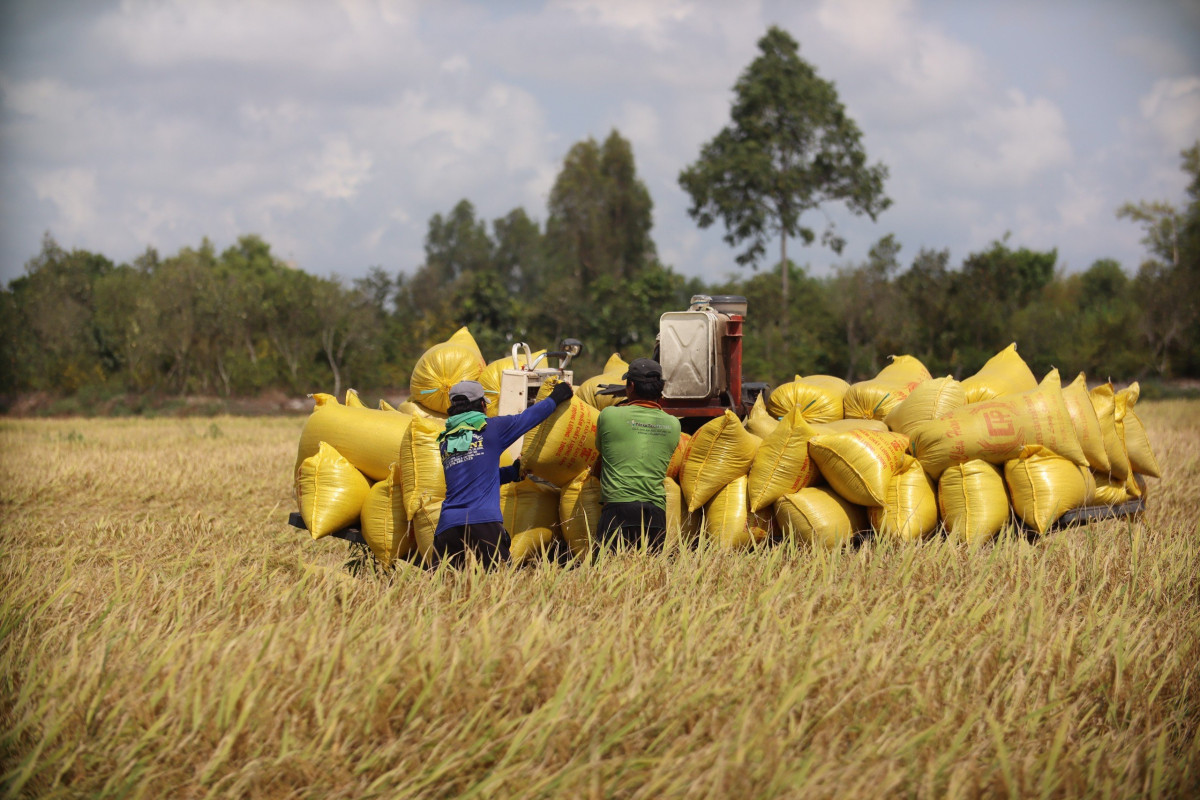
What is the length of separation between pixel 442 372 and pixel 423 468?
1.53 m

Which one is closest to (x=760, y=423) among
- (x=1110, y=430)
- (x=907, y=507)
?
(x=907, y=507)

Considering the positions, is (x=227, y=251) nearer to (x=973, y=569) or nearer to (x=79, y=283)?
(x=79, y=283)

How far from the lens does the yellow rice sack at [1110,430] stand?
4.97 meters

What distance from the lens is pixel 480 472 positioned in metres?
3.93

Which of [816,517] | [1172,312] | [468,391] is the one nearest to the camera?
[468,391]

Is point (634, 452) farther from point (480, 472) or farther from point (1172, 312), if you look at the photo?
point (1172, 312)

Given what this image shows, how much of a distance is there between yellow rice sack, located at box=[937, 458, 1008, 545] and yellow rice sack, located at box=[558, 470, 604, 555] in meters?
1.74

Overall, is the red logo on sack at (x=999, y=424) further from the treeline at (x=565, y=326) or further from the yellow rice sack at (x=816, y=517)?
the treeline at (x=565, y=326)

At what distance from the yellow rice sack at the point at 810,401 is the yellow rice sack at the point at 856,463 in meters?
1.34

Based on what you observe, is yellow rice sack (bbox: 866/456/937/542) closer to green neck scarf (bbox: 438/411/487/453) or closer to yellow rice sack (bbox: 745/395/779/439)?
yellow rice sack (bbox: 745/395/779/439)

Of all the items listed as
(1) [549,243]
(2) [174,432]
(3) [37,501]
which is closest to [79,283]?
(1) [549,243]

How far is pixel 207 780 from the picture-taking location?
2.24m

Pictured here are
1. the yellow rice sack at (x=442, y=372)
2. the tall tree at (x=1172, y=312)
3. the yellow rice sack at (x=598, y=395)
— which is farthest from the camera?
the tall tree at (x=1172, y=312)

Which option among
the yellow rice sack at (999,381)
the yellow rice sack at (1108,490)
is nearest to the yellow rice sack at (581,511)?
the yellow rice sack at (999,381)
